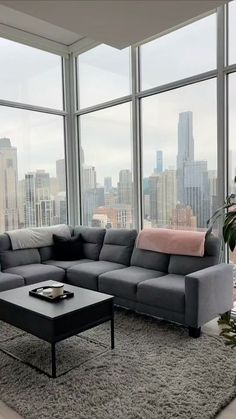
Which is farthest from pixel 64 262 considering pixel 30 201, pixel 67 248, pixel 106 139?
pixel 106 139

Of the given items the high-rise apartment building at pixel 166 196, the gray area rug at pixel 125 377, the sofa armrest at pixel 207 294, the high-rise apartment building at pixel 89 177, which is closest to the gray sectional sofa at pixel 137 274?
the sofa armrest at pixel 207 294

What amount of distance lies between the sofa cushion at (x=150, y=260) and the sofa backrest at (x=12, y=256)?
4.50ft

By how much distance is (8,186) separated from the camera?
16.5 feet

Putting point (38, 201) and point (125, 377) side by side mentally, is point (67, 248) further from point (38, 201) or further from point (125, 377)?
point (125, 377)

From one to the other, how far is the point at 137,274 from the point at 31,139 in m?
2.80

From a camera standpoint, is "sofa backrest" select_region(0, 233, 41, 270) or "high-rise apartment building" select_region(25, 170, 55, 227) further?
"high-rise apartment building" select_region(25, 170, 55, 227)

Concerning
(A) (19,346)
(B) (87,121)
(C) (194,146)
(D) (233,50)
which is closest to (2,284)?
(A) (19,346)

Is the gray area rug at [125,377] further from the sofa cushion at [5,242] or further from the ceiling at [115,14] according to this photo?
the ceiling at [115,14]

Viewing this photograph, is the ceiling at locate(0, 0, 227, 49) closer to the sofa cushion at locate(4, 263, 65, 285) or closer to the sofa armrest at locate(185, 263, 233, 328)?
the sofa armrest at locate(185, 263, 233, 328)

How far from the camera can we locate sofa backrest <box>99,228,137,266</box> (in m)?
4.44

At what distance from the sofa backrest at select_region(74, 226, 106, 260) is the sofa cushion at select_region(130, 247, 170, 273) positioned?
0.67 meters

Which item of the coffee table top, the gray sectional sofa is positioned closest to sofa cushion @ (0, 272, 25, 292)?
the gray sectional sofa

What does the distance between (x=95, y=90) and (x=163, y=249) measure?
9.28 feet

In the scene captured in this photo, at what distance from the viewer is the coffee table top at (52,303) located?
2623 mm
